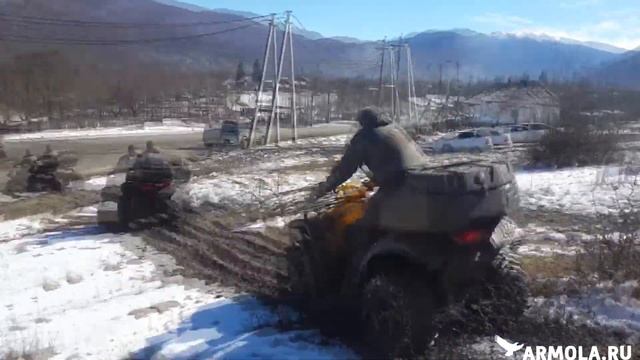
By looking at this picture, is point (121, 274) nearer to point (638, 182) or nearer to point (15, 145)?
point (638, 182)

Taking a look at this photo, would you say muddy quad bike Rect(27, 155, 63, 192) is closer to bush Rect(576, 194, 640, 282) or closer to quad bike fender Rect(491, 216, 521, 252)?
bush Rect(576, 194, 640, 282)

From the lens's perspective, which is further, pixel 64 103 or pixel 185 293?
pixel 64 103

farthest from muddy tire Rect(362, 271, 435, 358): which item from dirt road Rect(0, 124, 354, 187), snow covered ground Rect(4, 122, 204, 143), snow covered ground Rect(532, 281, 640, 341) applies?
snow covered ground Rect(4, 122, 204, 143)

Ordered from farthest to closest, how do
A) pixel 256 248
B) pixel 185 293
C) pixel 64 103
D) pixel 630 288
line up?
pixel 64 103 < pixel 256 248 < pixel 185 293 < pixel 630 288

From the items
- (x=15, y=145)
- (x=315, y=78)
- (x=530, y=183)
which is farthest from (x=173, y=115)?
(x=530, y=183)

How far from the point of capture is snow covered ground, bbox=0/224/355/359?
5.96 meters

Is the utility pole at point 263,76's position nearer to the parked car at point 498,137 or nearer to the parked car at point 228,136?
the parked car at point 228,136

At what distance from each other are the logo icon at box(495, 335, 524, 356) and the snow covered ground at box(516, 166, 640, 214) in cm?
723

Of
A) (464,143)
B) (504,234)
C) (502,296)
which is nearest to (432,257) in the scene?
(504,234)

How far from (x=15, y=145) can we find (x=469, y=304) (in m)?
37.4

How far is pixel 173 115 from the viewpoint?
74812 millimetres

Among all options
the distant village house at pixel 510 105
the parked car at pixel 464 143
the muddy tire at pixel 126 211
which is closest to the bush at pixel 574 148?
the parked car at pixel 464 143

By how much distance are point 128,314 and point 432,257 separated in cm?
348

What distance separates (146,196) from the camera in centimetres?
1252
